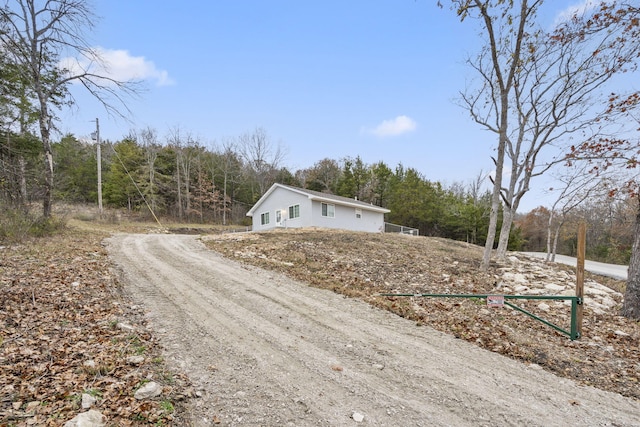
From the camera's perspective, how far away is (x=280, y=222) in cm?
2353

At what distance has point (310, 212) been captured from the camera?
820 inches

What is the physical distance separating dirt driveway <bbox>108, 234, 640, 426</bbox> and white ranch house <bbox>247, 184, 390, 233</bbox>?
49.5ft

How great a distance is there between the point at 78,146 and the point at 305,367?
47966mm

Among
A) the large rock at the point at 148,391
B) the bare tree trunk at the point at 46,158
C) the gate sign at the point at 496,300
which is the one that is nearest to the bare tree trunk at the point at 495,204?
the gate sign at the point at 496,300

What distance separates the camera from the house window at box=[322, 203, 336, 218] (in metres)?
21.8

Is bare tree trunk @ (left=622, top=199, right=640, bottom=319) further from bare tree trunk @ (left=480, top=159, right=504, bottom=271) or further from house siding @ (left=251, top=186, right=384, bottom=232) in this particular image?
house siding @ (left=251, top=186, right=384, bottom=232)

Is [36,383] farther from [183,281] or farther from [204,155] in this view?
[204,155]

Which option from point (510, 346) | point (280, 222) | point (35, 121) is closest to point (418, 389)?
point (510, 346)

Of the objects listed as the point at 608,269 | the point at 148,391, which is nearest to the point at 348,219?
the point at 608,269

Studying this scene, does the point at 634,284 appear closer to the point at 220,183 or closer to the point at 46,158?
the point at 46,158

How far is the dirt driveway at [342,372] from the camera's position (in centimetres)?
283

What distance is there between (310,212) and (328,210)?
6.20ft

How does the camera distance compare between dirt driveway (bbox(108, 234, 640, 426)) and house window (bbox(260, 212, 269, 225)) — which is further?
house window (bbox(260, 212, 269, 225))

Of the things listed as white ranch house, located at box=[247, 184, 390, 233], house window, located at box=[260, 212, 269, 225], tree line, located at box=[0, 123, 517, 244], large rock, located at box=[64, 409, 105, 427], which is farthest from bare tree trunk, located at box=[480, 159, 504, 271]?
tree line, located at box=[0, 123, 517, 244]
